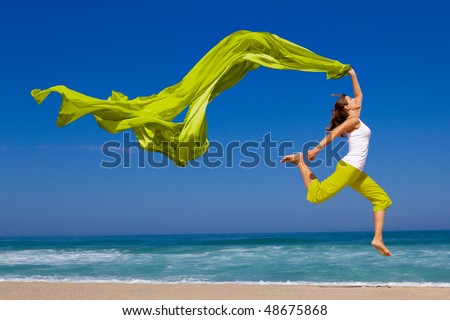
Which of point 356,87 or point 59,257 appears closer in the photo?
point 356,87

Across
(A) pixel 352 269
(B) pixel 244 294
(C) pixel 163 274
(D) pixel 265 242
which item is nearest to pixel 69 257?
(C) pixel 163 274

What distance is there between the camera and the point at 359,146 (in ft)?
18.2

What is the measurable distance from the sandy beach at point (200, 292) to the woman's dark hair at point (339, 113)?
7934mm

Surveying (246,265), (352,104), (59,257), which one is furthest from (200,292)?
(59,257)

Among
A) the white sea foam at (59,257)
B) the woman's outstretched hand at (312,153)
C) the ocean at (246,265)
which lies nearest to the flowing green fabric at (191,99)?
the woman's outstretched hand at (312,153)

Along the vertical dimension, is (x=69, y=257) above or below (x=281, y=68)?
below

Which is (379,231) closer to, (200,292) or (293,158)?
(293,158)

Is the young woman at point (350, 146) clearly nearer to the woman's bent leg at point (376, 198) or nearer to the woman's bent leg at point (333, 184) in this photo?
the woman's bent leg at point (333, 184)

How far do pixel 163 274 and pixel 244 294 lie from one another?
729 cm

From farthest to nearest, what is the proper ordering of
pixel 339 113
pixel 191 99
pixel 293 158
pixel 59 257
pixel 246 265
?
pixel 59 257
pixel 246 265
pixel 191 99
pixel 293 158
pixel 339 113

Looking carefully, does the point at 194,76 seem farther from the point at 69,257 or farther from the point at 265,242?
the point at 265,242

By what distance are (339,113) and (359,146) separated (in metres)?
0.36

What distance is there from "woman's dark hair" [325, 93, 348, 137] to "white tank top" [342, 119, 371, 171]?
0.40 ft

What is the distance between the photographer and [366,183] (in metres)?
5.74
